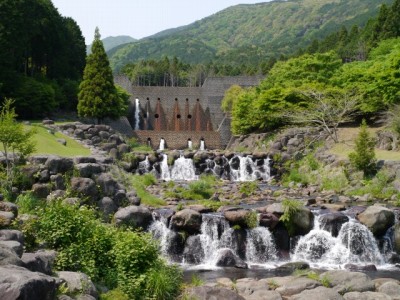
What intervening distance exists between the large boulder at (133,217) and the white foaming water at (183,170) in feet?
55.3

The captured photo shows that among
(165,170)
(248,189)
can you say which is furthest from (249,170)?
(248,189)

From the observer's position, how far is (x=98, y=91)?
4072cm

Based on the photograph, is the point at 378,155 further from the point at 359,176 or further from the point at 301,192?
the point at 301,192

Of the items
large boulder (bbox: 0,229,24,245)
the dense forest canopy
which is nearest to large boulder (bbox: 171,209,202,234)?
large boulder (bbox: 0,229,24,245)

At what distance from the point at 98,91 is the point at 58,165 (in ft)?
82.9

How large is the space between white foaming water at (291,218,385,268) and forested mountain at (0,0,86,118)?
23616 millimetres

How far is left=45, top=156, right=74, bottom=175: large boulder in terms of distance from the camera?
639 inches

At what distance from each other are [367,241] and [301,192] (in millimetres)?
9428

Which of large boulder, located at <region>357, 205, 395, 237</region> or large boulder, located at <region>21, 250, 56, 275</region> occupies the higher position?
large boulder, located at <region>21, 250, 56, 275</region>

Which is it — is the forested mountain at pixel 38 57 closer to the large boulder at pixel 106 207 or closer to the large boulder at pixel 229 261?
the large boulder at pixel 106 207

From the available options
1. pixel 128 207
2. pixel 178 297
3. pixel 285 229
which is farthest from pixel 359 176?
pixel 178 297

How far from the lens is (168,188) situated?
27.4m

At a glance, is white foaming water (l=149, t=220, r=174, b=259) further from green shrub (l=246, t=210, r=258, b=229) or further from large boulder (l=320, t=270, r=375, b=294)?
large boulder (l=320, t=270, r=375, b=294)

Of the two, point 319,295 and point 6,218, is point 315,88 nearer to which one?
point 319,295
